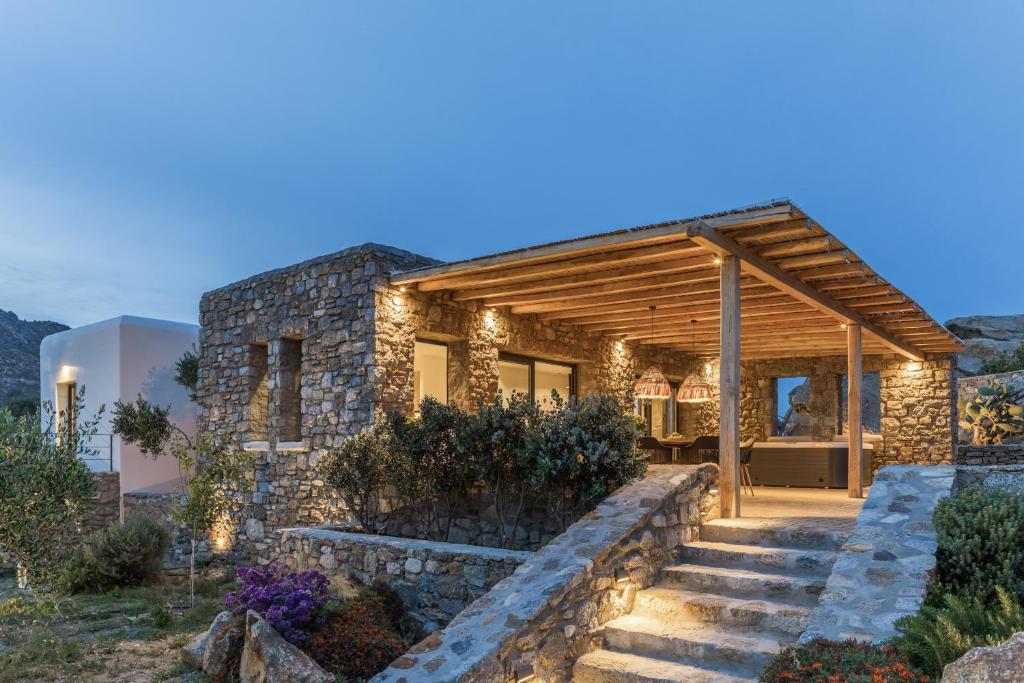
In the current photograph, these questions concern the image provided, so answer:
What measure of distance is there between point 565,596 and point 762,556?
174 centimetres

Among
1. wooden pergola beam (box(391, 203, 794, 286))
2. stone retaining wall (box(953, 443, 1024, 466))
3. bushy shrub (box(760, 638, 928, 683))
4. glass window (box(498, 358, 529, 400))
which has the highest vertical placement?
wooden pergola beam (box(391, 203, 794, 286))

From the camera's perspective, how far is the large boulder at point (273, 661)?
4.61 meters

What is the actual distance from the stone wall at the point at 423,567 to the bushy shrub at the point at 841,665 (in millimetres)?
2466

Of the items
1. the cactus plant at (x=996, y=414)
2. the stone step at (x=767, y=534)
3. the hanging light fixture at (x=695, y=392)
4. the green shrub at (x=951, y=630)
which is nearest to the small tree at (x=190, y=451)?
the stone step at (x=767, y=534)

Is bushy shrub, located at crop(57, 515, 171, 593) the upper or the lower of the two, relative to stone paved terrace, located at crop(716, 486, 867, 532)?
lower

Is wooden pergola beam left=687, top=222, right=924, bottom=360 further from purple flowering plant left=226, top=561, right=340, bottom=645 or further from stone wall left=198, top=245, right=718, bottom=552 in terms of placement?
purple flowering plant left=226, top=561, right=340, bottom=645

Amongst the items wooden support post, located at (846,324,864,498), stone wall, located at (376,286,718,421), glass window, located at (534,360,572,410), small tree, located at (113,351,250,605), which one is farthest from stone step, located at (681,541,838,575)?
glass window, located at (534,360,572,410)

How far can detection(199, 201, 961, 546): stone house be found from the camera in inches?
276

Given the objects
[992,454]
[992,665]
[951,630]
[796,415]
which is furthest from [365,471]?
[796,415]

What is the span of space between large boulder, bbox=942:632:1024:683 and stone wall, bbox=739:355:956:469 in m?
10.6

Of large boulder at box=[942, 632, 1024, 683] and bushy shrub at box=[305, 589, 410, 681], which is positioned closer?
large boulder at box=[942, 632, 1024, 683]

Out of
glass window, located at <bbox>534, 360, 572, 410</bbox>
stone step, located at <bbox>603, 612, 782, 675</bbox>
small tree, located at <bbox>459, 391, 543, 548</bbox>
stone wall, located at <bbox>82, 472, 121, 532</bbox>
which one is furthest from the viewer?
stone wall, located at <bbox>82, 472, 121, 532</bbox>

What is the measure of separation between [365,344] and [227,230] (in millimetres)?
73458

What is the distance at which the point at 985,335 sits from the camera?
22266 millimetres
